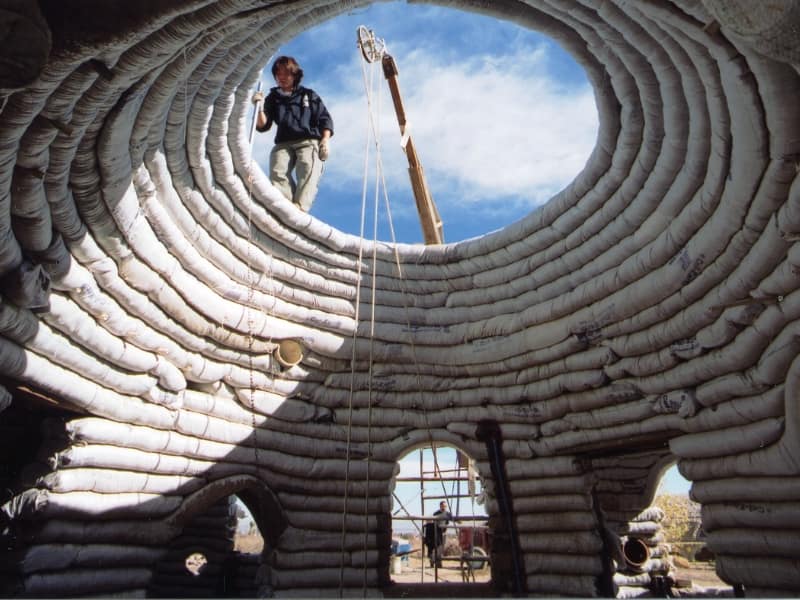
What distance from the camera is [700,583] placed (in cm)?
1050

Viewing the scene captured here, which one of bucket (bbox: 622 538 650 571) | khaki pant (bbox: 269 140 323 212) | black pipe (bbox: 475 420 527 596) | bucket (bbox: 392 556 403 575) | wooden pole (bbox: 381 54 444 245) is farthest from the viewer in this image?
bucket (bbox: 392 556 403 575)

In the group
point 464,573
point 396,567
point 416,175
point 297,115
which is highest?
point 416,175

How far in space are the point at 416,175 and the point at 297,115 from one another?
4092 mm

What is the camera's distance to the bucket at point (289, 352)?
5.53 m

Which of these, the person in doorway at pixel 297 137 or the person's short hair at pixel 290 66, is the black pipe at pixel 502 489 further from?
the person's short hair at pixel 290 66

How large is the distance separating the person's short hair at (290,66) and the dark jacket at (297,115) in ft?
1.05

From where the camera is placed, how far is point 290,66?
6.75m

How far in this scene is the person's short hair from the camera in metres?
6.73

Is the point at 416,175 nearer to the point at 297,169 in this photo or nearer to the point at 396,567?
the point at 297,169

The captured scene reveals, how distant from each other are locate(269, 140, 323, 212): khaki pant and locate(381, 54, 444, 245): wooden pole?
10.4 ft

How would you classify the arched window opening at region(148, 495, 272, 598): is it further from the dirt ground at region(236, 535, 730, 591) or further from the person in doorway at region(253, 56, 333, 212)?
the person in doorway at region(253, 56, 333, 212)

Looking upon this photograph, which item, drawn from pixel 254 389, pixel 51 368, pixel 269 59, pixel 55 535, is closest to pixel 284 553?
pixel 254 389

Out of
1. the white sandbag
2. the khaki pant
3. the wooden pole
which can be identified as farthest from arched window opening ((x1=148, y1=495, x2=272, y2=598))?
the wooden pole

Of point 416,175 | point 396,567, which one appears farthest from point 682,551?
point 416,175
